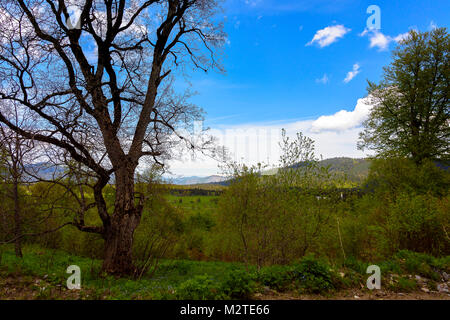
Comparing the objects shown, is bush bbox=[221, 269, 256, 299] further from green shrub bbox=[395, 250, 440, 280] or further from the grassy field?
green shrub bbox=[395, 250, 440, 280]

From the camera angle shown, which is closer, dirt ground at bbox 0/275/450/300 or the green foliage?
dirt ground at bbox 0/275/450/300

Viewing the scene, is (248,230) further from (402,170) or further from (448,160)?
(448,160)

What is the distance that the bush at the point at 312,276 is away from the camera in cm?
476

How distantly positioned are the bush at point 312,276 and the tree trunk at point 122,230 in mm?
4940

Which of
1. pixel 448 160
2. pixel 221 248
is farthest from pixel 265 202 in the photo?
Result: pixel 448 160

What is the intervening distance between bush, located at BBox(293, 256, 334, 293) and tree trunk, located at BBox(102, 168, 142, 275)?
4.94 m

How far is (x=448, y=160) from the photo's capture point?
15633 millimetres

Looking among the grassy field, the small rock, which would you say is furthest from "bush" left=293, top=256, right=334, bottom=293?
the small rock

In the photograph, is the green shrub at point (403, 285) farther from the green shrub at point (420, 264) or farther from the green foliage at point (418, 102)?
the green foliage at point (418, 102)

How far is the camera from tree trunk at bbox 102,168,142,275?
6914 mm

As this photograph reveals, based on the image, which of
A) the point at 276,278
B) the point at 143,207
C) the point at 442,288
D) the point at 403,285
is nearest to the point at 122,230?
the point at 143,207

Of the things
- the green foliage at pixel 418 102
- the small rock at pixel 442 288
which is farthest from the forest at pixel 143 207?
the green foliage at pixel 418 102
